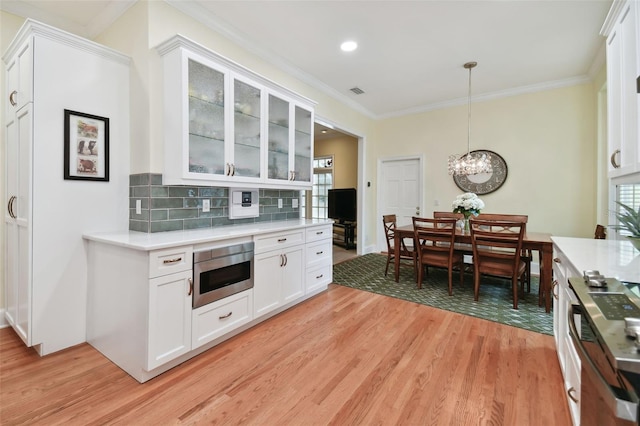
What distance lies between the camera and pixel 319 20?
9.50 feet

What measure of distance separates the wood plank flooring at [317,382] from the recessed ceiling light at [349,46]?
3128 millimetres

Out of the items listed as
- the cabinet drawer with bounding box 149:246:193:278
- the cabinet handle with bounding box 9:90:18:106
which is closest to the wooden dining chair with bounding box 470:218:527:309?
the cabinet drawer with bounding box 149:246:193:278

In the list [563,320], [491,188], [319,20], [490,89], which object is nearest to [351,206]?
[491,188]

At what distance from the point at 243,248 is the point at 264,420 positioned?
1.28m

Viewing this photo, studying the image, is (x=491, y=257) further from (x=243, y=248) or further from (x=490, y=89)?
(x=490, y=89)

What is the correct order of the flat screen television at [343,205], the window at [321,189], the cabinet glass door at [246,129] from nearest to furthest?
the cabinet glass door at [246,129] < the flat screen television at [343,205] < the window at [321,189]

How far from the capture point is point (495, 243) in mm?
3115

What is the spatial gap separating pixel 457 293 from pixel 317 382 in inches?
95.9

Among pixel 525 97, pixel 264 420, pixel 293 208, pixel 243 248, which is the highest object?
pixel 525 97

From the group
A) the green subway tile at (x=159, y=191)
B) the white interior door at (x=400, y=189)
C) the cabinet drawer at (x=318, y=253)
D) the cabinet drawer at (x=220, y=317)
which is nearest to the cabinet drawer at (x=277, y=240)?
the cabinet drawer at (x=318, y=253)

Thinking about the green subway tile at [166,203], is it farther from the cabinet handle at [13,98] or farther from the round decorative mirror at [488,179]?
the round decorative mirror at [488,179]

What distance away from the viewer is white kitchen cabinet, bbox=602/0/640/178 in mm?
1592

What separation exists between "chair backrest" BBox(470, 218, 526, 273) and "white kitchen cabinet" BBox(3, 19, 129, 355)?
366 centimetres

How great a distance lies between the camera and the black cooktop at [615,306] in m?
0.85
